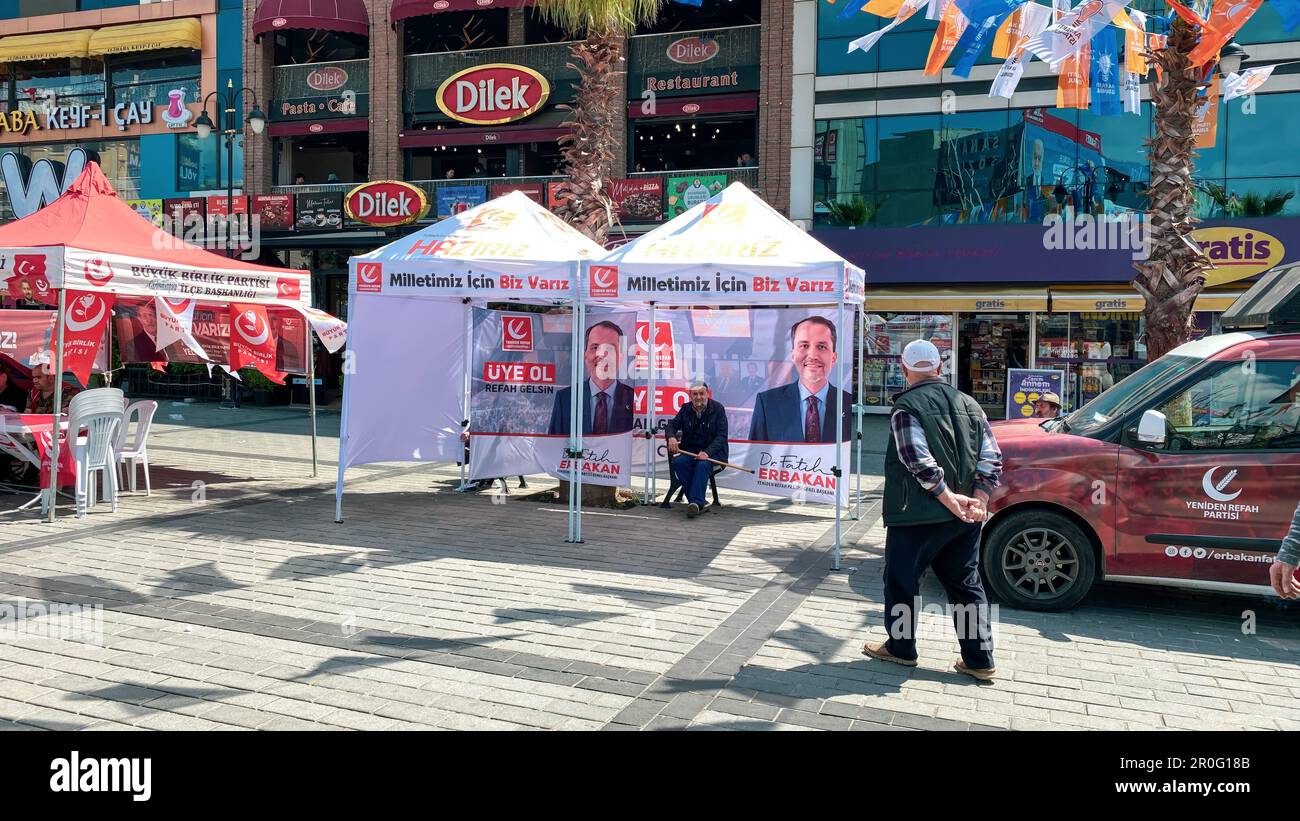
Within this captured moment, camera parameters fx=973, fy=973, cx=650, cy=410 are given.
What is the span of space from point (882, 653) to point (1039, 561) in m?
1.85

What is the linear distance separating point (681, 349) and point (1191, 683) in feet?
21.8

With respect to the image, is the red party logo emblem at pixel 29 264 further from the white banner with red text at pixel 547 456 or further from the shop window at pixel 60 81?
the shop window at pixel 60 81

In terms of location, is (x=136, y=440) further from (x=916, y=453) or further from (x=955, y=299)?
(x=955, y=299)

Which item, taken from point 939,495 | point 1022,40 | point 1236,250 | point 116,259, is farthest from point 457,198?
point 939,495

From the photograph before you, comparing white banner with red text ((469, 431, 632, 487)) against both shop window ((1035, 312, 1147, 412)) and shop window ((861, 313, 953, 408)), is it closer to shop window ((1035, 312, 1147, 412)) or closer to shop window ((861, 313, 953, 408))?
shop window ((861, 313, 953, 408))

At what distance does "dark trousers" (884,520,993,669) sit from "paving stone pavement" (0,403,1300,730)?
0.27 metres

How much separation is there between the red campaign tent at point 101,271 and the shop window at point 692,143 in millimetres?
15219

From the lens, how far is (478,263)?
29.9 ft

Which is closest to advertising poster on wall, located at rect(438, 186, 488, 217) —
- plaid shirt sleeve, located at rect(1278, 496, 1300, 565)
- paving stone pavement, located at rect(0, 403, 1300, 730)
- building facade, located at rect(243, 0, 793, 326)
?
building facade, located at rect(243, 0, 793, 326)

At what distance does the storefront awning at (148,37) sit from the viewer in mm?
28625

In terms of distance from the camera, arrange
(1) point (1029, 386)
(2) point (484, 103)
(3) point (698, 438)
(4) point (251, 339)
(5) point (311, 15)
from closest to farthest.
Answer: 1. (3) point (698, 438)
2. (4) point (251, 339)
3. (1) point (1029, 386)
4. (2) point (484, 103)
5. (5) point (311, 15)

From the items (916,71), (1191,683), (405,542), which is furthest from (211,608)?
(916,71)
